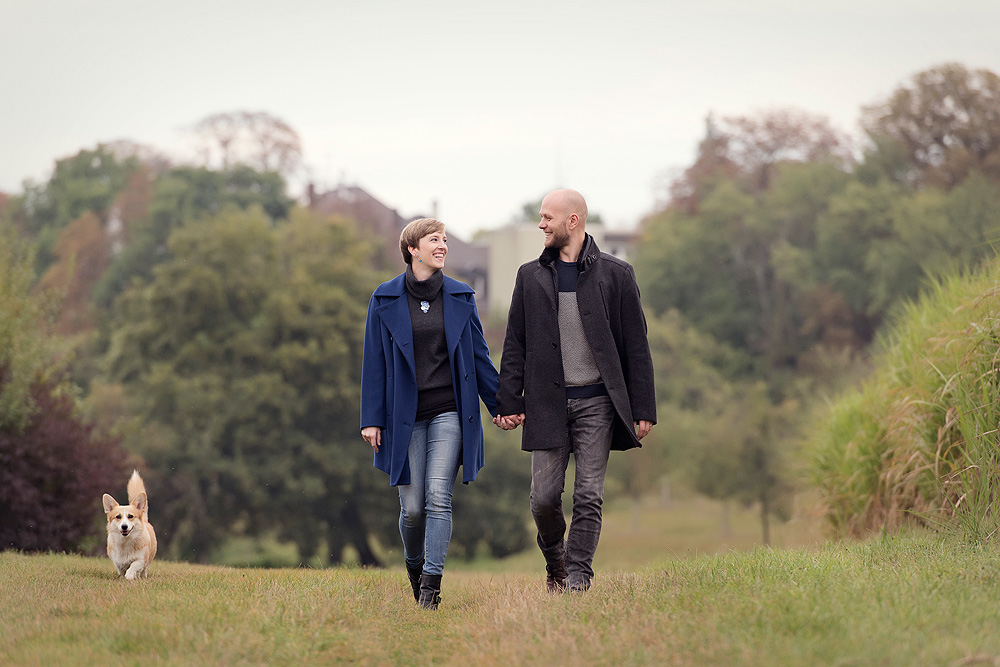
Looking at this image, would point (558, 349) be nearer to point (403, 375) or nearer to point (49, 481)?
point (403, 375)

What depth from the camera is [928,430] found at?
9469 millimetres

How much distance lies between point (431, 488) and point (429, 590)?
64cm

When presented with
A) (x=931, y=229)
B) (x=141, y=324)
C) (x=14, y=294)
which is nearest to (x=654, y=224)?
(x=931, y=229)

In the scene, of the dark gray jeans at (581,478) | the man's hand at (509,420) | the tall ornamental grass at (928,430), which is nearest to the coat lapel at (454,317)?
the man's hand at (509,420)

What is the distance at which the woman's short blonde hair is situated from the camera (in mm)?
6910

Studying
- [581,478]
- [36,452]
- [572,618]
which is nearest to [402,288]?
[581,478]

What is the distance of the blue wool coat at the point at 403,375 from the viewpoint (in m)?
6.70

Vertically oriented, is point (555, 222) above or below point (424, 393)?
above

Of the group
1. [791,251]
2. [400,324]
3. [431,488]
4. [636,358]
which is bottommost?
[431,488]

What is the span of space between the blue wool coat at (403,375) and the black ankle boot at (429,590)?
61cm

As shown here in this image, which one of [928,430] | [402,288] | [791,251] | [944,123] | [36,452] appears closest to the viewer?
[402,288]

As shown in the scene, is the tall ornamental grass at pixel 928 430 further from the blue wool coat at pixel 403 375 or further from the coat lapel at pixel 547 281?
the blue wool coat at pixel 403 375

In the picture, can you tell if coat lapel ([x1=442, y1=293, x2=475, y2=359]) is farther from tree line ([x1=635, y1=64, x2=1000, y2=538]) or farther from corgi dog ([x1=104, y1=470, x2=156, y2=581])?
tree line ([x1=635, y1=64, x2=1000, y2=538])

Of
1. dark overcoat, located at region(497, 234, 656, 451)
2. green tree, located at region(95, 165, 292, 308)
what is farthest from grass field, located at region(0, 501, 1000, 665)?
green tree, located at region(95, 165, 292, 308)
